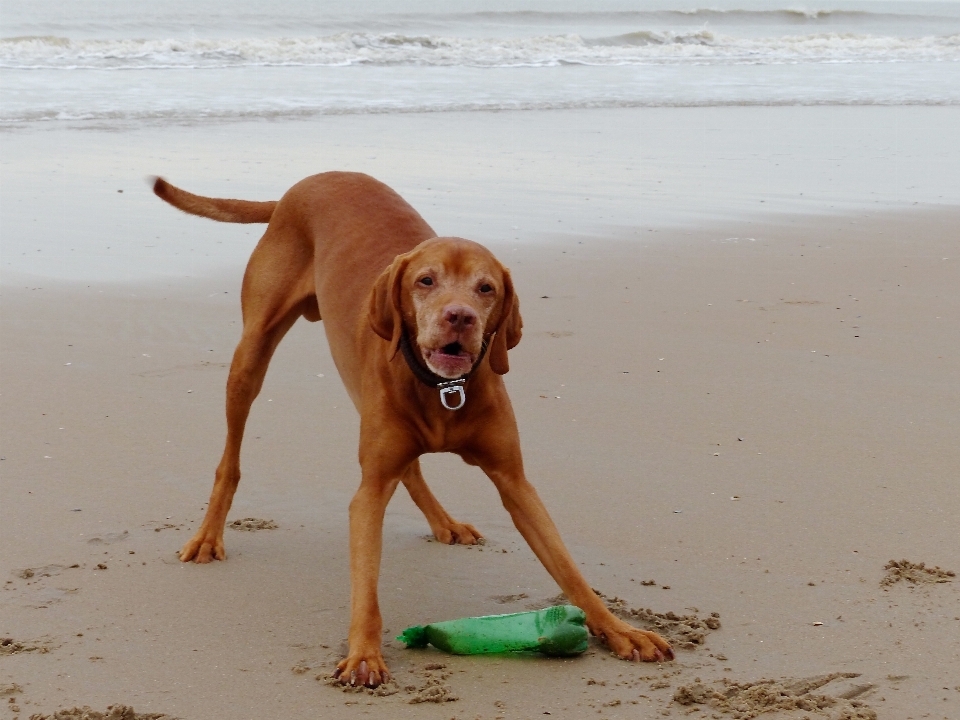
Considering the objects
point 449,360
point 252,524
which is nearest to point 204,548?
point 252,524

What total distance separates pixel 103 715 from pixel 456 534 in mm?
1485

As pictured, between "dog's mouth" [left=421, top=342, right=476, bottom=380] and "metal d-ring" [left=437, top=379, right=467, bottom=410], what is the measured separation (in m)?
0.07

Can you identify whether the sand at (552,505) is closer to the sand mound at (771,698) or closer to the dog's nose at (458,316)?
the sand mound at (771,698)

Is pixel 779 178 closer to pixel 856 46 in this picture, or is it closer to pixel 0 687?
pixel 0 687

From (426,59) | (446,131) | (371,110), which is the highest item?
(426,59)

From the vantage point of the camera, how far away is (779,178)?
10750 mm

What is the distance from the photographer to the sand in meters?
3.11

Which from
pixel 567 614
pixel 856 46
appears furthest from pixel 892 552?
pixel 856 46

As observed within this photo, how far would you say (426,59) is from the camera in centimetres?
2284

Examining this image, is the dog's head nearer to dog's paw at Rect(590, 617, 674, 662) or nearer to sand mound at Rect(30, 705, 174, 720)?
dog's paw at Rect(590, 617, 674, 662)

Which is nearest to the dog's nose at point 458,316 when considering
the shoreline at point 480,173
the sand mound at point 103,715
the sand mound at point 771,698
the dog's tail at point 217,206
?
the sand mound at point 771,698

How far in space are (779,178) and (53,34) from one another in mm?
18261

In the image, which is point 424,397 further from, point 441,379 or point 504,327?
point 504,327

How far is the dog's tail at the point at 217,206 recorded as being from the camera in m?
4.75
